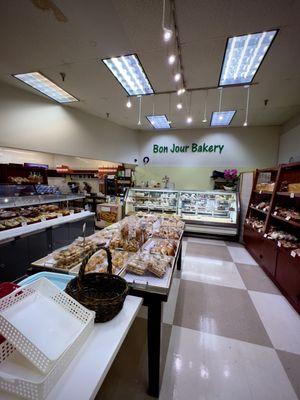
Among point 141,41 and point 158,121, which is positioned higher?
point 158,121

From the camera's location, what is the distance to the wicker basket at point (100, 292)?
966 millimetres

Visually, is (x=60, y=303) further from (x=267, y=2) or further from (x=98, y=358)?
(x=267, y=2)

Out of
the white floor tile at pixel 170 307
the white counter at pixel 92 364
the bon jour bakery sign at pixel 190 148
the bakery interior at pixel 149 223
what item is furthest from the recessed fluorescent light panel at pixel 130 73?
the white floor tile at pixel 170 307

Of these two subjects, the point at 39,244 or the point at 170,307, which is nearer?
the point at 170,307

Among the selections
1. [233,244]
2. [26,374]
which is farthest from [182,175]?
[26,374]

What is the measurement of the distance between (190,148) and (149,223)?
4.87 metres

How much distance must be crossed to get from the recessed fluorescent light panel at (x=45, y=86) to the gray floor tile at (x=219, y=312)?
4482 mm

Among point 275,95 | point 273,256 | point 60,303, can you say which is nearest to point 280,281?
point 273,256

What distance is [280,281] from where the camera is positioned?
9.32 ft

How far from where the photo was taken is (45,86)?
3949mm

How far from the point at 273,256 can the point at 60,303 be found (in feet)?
10.8

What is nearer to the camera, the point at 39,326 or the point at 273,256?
the point at 39,326

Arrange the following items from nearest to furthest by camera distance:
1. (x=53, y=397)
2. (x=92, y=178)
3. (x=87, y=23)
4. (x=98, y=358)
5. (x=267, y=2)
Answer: (x=53, y=397) < (x=98, y=358) < (x=267, y=2) < (x=87, y=23) < (x=92, y=178)

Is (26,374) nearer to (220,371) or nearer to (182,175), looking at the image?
(220,371)
